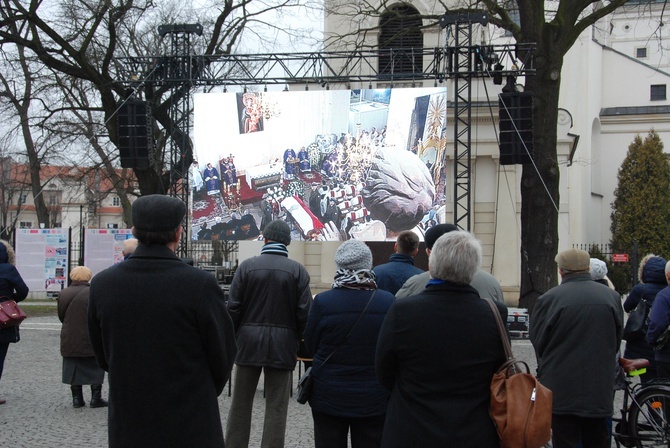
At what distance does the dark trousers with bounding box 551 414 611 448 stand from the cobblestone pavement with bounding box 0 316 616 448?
2766 mm

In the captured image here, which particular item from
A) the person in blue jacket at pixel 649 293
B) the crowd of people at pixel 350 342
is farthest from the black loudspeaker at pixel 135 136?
the person in blue jacket at pixel 649 293

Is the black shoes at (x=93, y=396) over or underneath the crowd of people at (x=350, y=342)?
underneath

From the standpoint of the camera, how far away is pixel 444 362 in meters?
3.67

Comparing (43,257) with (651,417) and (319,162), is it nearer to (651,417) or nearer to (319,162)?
(319,162)

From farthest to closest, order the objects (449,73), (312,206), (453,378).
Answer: (312,206) < (449,73) < (453,378)

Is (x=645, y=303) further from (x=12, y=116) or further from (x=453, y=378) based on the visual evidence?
(x=12, y=116)

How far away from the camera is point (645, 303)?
7684 mm

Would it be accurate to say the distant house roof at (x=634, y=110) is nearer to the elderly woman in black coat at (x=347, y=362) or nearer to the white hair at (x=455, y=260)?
the elderly woman in black coat at (x=347, y=362)

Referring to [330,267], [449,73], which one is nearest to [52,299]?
[330,267]

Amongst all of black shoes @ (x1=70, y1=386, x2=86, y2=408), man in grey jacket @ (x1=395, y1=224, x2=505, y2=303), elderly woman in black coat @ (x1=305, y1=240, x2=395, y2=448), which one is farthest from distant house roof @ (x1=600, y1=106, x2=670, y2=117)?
elderly woman in black coat @ (x1=305, y1=240, x2=395, y2=448)

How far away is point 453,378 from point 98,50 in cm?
2343

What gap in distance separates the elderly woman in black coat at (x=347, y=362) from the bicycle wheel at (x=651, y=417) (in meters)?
3.15

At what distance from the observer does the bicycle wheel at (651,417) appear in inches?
273

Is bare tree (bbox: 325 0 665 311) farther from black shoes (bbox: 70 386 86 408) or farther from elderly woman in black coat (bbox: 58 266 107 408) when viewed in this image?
black shoes (bbox: 70 386 86 408)
